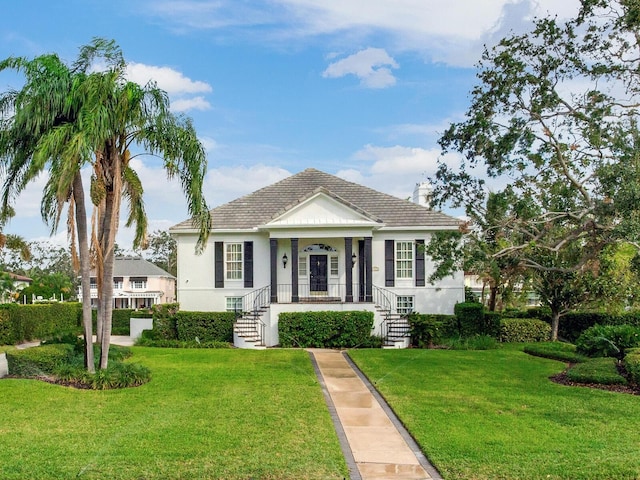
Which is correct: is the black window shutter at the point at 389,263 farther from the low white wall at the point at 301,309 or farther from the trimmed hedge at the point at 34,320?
the trimmed hedge at the point at 34,320

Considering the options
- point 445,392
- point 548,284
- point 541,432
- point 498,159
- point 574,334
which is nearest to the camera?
point 541,432

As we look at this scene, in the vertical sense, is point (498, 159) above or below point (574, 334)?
above

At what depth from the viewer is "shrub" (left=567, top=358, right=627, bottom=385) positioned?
520 inches

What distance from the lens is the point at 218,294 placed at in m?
25.2

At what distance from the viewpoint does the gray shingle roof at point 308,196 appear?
25.1 meters

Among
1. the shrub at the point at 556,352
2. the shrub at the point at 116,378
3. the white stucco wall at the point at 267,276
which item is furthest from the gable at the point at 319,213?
the shrub at the point at 116,378

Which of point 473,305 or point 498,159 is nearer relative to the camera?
point 498,159

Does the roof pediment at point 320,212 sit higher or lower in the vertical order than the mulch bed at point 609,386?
higher

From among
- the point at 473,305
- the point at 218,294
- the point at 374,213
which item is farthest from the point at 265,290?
the point at 473,305

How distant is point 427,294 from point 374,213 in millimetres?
4273

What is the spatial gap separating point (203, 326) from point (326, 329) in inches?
197

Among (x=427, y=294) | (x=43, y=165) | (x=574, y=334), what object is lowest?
(x=574, y=334)

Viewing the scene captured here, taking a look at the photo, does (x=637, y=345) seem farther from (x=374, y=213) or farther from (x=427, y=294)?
(x=374, y=213)

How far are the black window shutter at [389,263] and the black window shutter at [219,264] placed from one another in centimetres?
707
